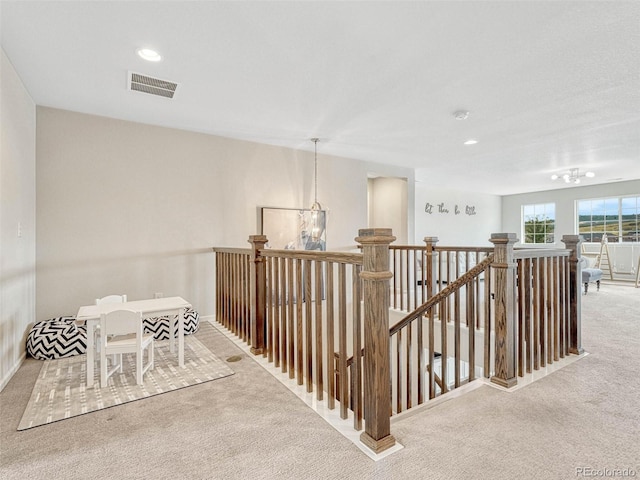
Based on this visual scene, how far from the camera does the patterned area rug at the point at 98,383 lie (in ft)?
6.69

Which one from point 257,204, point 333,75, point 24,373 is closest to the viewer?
point 24,373

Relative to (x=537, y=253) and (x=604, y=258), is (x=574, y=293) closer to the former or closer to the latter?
(x=537, y=253)

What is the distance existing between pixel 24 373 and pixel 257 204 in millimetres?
2999

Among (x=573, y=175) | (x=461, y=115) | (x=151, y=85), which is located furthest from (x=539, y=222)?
(x=151, y=85)

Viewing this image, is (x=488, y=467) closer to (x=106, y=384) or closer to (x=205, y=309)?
(x=106, y=384)

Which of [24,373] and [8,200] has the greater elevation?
[8,200]

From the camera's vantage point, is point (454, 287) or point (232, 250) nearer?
point (454, 287)

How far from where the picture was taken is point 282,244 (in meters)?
4.93

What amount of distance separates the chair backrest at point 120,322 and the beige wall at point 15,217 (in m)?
0.78

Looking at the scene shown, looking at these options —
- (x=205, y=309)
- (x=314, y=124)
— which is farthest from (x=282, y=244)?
(x=314, y=124)

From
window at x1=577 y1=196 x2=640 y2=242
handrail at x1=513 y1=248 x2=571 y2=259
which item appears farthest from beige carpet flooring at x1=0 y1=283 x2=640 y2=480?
window at x1=577 y1=196 x2=640 y2=242

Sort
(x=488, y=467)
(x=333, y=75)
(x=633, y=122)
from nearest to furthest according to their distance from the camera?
1. (x=488, y=467)
2. (x=333, y=75)
3. (x=633, y=122)

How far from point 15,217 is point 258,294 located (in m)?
2.03

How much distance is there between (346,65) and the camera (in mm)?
2633
